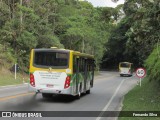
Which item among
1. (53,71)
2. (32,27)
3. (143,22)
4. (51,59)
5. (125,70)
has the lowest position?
(125,70)

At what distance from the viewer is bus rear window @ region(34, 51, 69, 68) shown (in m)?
19.7

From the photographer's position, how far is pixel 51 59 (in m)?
19.9

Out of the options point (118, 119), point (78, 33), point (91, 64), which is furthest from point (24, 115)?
point (78, 33)

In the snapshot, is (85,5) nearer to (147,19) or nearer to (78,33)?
(78,33)

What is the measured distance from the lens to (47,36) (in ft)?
164

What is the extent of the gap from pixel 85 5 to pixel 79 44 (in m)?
23.0

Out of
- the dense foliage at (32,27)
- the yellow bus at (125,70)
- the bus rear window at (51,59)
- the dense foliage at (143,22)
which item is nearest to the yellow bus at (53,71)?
the bus rear window at (51,59)

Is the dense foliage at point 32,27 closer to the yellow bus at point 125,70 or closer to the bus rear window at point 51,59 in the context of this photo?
the yellow bus at point 125,70

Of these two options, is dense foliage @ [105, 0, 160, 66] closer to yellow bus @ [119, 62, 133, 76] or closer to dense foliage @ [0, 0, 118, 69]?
dense foliage @ [0, 0, 118, 69]

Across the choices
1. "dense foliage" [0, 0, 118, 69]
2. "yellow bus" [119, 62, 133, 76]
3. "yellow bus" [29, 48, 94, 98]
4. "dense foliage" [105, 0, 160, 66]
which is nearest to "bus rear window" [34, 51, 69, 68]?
"yellow bus" [29, 48, 94, 98]

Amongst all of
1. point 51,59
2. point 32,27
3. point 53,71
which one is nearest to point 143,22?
point 51,59

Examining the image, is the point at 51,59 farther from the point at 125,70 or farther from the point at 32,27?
the point at 125,70

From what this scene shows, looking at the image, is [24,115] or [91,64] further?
[91,64]

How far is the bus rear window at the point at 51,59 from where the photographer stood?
776 inches
